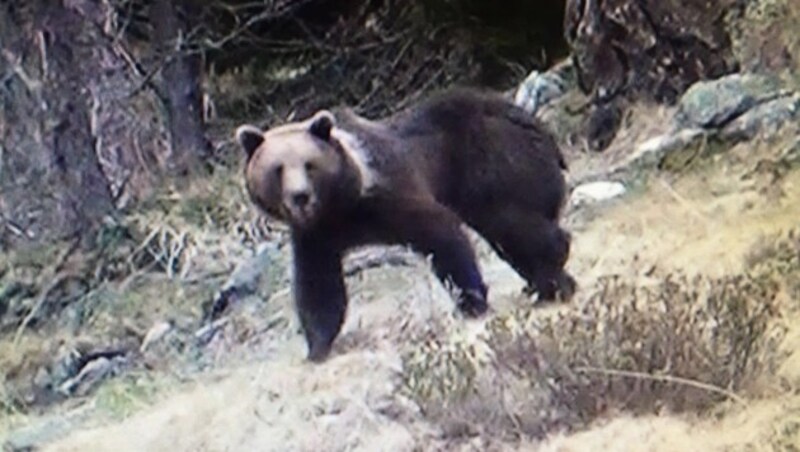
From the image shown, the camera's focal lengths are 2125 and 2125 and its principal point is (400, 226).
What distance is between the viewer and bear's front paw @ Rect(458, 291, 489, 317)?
29.6ft

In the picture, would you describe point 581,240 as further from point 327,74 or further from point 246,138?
point 327,74

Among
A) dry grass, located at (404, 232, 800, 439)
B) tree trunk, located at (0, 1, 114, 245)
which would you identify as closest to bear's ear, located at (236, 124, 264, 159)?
dry grass, located at (404, 232, 800, 439)

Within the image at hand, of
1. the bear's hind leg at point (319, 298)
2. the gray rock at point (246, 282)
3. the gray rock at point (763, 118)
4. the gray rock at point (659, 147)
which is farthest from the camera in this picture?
the gray rock at point (246, 282)

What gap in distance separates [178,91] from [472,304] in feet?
23.9

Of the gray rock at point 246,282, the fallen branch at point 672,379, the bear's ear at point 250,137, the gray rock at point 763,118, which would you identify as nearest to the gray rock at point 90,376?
the gray rock at point 246,282

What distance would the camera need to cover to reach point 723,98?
39.3 ft

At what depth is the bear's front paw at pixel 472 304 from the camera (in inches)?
356

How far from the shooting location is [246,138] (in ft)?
29.3

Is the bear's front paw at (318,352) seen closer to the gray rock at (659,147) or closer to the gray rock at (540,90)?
the gray rock at (659,147)

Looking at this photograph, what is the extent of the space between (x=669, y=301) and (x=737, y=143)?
14.7 feet

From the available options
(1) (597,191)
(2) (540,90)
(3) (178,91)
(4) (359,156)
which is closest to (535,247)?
A: (4) (359,156)

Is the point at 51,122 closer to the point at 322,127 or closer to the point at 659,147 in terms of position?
the point at 659,147

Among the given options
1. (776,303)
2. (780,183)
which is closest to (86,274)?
(780,183)

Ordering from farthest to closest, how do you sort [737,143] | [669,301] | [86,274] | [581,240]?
[86,274] → [737,143] → [581,240] → [669,301]
